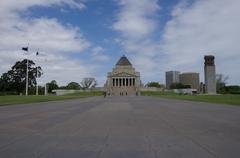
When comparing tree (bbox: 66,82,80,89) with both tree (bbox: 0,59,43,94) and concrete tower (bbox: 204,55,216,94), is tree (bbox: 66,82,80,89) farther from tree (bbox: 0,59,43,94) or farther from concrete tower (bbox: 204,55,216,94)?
concrete tower (bbox: 204,55,216,94)

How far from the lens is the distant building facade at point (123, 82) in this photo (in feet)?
431

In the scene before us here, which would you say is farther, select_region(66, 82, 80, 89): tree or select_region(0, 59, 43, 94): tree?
select_region(66, 82, 80, 89): tree

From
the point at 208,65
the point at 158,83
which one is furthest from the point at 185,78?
the point at 208,65

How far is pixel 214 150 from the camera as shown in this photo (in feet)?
23.5

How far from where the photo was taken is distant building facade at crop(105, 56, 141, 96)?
431 feet

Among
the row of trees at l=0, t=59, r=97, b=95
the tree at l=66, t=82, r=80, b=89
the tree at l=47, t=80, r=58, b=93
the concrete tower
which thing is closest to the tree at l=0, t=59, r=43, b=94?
the row of trees at l=0, t=59, r=97, b=95

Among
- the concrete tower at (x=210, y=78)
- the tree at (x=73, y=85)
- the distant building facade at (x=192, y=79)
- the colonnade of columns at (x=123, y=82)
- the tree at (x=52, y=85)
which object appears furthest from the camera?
the distant building facade at (x=192, y=79)

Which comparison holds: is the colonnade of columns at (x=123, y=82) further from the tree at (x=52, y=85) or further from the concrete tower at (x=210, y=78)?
the concrete tower at (x=210, y=78)

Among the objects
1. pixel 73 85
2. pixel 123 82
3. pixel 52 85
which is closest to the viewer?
pixel 123 82

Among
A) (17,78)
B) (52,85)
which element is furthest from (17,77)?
(52,85)

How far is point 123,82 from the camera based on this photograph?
140250 millimetres

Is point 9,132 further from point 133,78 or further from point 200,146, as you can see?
point 133,78

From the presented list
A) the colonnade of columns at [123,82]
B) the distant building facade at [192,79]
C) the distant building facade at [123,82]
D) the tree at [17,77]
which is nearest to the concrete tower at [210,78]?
the distant building facade at [123,82]

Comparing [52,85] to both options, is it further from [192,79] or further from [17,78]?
[192,79]
